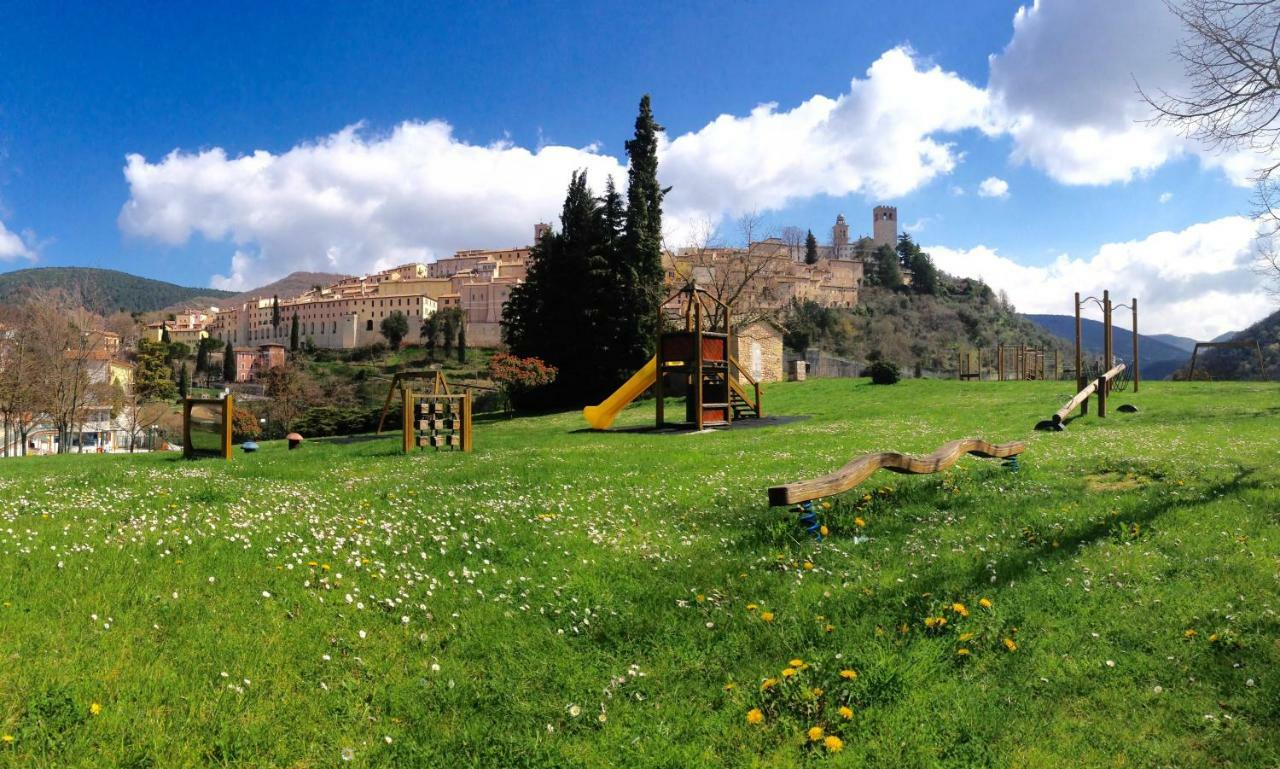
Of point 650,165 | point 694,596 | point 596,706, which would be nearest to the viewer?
point 596,706

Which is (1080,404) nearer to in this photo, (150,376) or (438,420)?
(438,420)

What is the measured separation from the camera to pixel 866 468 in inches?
345

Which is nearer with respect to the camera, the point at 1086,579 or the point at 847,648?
the point at 847,648

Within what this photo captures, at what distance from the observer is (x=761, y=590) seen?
22.0 ft

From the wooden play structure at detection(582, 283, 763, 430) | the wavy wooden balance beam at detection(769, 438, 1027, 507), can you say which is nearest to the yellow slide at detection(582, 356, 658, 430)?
the wooden play structure at detection(582, 283, 763, 430)

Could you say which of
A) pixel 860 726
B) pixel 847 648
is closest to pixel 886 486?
pixel 847 648

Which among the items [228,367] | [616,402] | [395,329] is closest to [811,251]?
[395,329]

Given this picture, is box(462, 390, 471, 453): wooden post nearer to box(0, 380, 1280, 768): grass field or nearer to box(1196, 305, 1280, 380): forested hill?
box(0, 380, 1280, 768): grass field

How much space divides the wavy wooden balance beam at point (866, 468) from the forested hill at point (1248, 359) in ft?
132

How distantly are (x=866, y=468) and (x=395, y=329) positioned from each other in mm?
151649

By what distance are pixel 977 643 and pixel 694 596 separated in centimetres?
226

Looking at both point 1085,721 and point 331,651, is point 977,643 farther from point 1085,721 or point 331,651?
point 331,651

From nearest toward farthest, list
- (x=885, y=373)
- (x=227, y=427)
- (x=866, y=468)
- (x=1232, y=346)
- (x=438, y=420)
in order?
(x=866, y=468) < (x=227, y=427) < (x=438, y=420) < (x=885, y=373) < (x=1232, y=346)

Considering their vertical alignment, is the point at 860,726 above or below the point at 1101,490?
below
